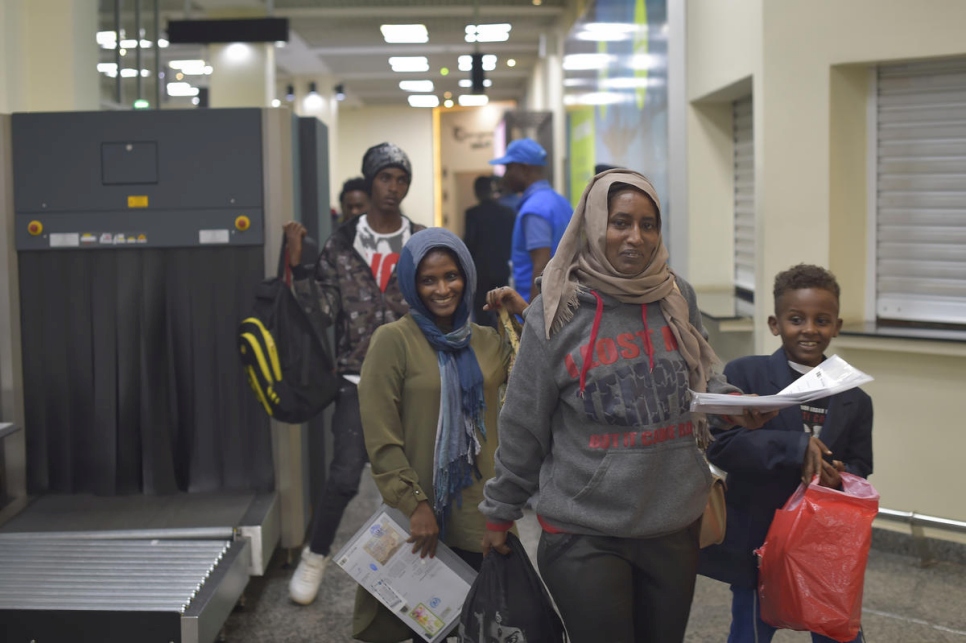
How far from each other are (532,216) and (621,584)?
3.33 meters

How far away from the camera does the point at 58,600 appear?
3.31m

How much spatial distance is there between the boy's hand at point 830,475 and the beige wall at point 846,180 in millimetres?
2331

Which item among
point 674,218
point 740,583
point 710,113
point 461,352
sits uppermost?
point 710,113

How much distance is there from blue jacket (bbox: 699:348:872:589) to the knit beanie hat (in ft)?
5.84

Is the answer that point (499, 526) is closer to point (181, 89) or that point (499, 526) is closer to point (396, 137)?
point (181, 89)

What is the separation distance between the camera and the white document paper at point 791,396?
2.14m

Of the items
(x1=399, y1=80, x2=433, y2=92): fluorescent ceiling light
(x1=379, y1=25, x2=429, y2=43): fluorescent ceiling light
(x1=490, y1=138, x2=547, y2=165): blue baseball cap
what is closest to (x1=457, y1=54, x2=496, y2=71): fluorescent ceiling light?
(x1=379, y1=25, x2=429, y2=43): fluorescent ceiling light

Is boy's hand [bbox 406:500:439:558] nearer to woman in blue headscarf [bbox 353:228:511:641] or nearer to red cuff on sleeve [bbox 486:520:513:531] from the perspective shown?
woman in blue headscarf [bbox 353:228:511:641]

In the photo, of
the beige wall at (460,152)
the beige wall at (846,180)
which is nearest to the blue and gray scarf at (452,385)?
the beige wall at (846,180)

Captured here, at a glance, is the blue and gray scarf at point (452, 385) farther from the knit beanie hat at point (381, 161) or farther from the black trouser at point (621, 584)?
the knit beanie hat at point (381, 161)

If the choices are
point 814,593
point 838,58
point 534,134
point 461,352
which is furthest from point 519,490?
point 534,134

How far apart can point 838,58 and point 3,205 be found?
373cm

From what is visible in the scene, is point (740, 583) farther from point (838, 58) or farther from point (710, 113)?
point (710, 113)

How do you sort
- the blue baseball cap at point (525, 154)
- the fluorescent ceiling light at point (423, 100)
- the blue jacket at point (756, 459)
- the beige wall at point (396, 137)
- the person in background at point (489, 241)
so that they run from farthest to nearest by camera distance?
the beige wall at point (396, 137) → the fluorescent ceiling light at point (423, 100) → the person in background at point (489, 241) → the blue baseball cap at point (525, 154) → the blue jacket at point (756, 459)
